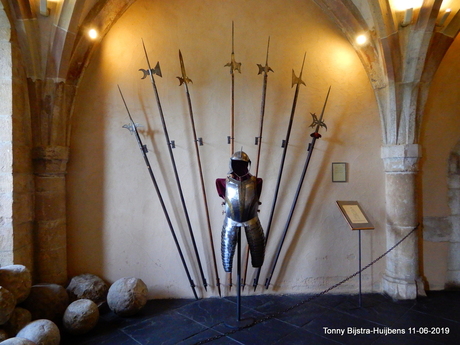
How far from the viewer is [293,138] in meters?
3.27

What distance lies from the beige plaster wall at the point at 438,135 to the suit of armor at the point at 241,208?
209 centimetres

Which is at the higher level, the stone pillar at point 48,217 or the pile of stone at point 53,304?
the stone pillar at point 48,217

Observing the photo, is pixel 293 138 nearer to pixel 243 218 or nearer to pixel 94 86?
pixel 243 218

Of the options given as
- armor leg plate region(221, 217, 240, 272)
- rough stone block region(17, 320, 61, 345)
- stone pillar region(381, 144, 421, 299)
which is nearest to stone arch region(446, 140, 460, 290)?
stone pillar region(381, 144, 421, 299)

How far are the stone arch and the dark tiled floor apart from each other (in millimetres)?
228

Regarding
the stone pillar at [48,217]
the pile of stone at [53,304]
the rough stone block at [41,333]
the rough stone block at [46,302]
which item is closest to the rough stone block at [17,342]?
the pile of stone at [53,304]

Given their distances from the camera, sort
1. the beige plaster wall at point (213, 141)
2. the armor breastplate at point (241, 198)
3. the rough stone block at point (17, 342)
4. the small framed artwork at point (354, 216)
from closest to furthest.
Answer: the rough stone block at point (17, 342) < the armor breastplate at point (241, 198) < the small framed artwork at point (354, 216) < the beige plaster wall at point (213, 141)

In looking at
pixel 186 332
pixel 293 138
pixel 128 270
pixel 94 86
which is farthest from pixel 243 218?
pixel 94 86

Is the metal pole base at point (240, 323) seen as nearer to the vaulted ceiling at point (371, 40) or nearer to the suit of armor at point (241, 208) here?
the suit of armor at point (241, 208)

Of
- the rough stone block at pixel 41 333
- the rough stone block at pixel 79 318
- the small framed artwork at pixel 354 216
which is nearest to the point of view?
the rough stone block at pixel 41 333

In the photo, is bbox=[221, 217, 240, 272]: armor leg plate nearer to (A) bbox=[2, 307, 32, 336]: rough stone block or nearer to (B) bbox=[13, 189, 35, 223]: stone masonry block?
Answer: (A) bbox=[2, 307, 32, 336]: rough stone block

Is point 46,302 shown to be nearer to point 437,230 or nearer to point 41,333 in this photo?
point 41,333

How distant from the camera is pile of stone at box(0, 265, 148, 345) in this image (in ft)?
6.64

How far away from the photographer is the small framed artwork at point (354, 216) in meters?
2.84
